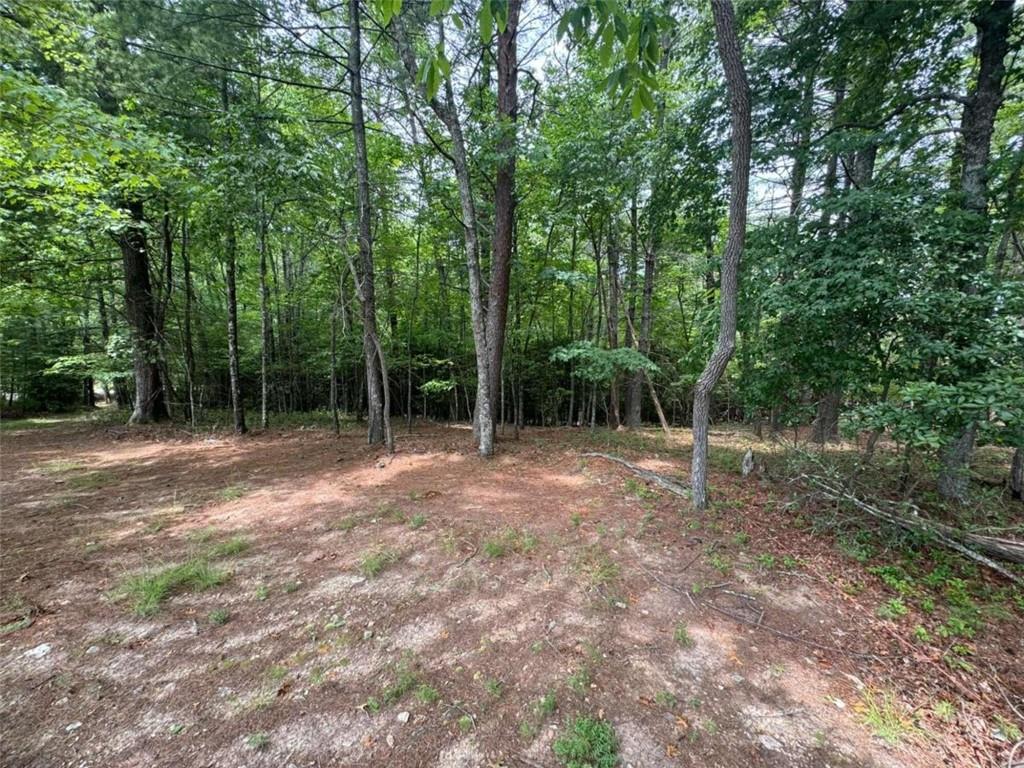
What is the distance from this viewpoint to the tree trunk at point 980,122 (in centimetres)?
387

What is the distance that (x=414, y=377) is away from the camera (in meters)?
12.5

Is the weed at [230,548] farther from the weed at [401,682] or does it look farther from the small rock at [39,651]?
the weed at [401,682]

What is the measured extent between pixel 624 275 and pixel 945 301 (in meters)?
6.99

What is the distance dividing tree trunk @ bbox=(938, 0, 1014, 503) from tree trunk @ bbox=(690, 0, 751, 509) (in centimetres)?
226

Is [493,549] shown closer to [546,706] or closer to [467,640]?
[467,640]

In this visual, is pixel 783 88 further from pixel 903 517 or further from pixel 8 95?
pixel 8 95

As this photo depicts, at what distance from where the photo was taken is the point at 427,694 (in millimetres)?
1922

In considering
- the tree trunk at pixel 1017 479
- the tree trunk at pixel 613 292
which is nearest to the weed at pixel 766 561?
the tree trunk at pixel 1017 479

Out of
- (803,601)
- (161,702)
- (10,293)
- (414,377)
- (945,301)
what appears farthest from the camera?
(414,377)

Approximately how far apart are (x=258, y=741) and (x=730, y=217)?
5.11 metres

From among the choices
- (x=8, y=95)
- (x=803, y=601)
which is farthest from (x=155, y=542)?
(x=803, y=601)

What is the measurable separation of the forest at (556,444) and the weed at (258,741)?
0.05 ft

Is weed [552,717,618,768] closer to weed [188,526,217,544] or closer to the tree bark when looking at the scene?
weed [188,526,217,544]

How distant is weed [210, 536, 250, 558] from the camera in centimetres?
322
